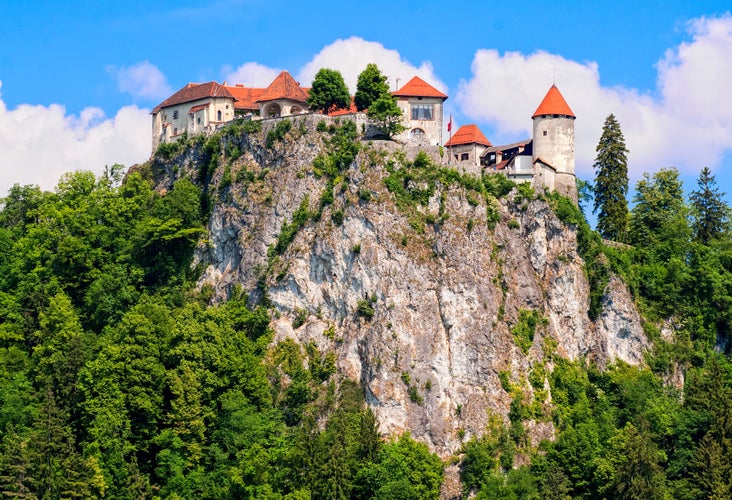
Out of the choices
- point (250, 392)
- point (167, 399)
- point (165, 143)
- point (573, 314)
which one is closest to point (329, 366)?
point (250, 392)

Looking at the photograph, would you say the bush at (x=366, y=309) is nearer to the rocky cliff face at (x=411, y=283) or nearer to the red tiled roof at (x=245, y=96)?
the rocky cliff face at (x=411, y=283)

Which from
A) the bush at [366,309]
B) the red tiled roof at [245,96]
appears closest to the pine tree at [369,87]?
the red tiled roof at [245,96]

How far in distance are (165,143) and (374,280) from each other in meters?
25.5

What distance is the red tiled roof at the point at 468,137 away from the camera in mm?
101938

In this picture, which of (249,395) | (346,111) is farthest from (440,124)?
(249,395)

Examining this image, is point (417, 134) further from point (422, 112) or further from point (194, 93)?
point (194, 93)

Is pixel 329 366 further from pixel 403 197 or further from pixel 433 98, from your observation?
pixel 433 98

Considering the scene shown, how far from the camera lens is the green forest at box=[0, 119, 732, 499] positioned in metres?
82.6

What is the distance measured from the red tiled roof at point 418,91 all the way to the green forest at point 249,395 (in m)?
11.2

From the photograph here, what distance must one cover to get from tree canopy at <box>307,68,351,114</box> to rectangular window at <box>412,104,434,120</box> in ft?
16.4

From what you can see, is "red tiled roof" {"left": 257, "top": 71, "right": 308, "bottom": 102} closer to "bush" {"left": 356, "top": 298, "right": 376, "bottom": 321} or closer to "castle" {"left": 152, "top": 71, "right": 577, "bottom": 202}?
"castle" {"left": 152, "top": 71, "right": 577, "bottom": 202}

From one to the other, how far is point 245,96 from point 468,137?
1809 centimetres

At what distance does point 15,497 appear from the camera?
81375 mm

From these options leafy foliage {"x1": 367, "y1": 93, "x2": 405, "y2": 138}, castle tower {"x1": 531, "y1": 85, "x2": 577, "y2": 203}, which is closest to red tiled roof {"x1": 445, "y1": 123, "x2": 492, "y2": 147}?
castle tower {"x1": 531, "y1": 85, "x2": 577, "y2": 203}
